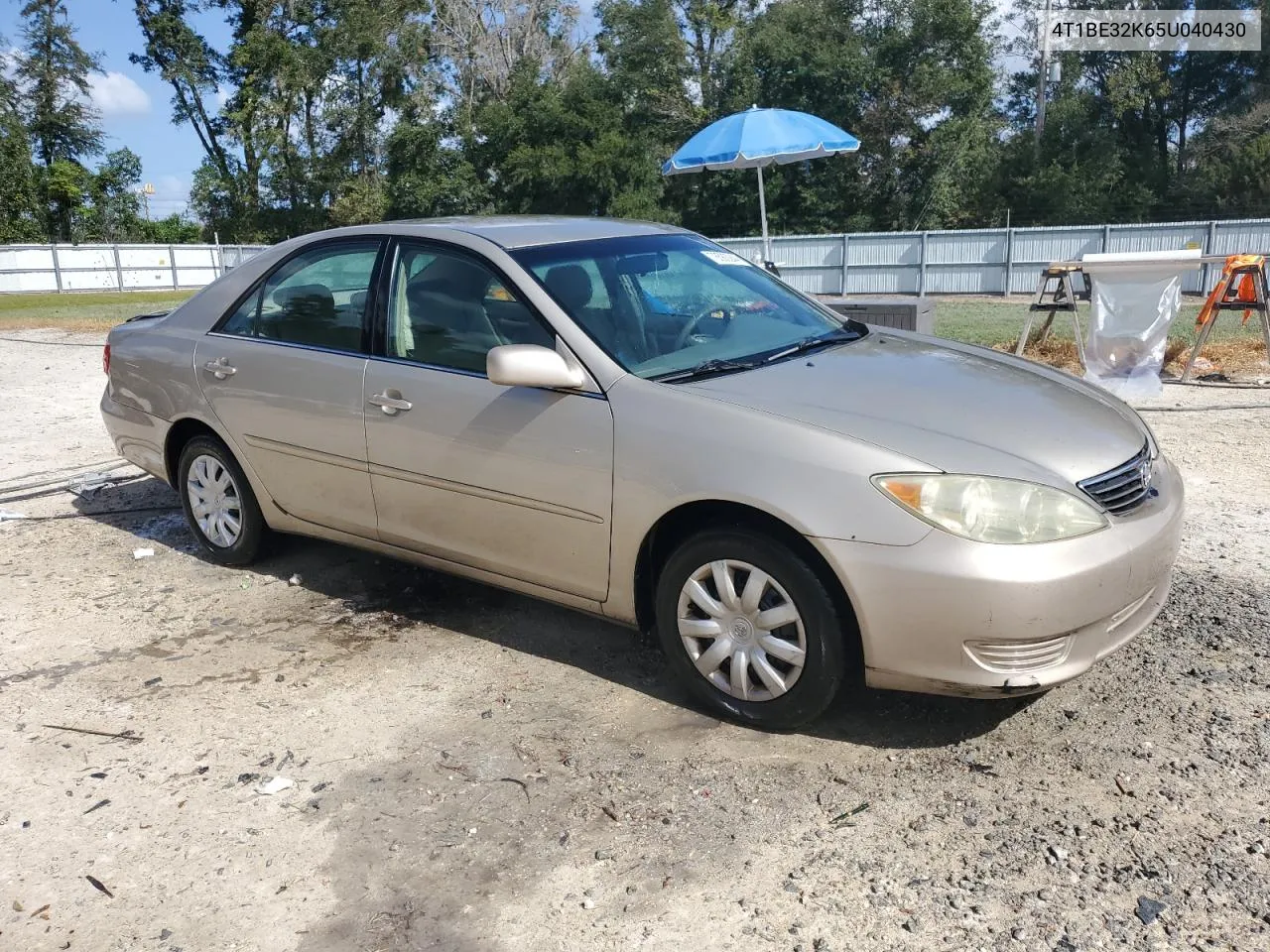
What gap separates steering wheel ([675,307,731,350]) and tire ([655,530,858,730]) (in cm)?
88

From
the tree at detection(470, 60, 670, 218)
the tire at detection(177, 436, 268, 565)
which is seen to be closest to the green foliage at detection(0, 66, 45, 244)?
the tree at detection(470, 60, 670, 218)

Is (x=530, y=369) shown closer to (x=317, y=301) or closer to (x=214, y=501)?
(x=317, y=301)

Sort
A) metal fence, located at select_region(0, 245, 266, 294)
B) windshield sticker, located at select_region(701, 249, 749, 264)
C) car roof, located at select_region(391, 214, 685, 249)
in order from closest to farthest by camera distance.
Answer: car roof, located at select_region(391, 214, 685, 249), windshield sticker, located at select_region(701, 249, 749, 264), metal fence, located at select_region(0, 245, 266, 294)

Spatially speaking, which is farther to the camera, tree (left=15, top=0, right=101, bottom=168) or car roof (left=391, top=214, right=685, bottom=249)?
tree (left=15, top=0, right=101, bottom=168)

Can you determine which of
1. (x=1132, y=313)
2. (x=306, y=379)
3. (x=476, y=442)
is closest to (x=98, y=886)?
(x=476, y=442)

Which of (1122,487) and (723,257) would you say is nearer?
(1122,487)

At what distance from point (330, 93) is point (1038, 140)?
1194 inches

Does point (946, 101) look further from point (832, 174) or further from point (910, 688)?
point (910, 688)

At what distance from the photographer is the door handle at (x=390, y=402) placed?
14.0 ft

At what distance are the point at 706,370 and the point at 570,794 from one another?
1521 millimetres

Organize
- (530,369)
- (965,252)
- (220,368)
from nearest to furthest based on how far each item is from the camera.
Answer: (530,369) → (220,368) → (965,252)

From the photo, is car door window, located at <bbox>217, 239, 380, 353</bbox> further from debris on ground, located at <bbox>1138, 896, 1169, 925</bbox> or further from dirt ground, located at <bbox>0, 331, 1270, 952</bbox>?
debris on ground, located at <bbox>1138, 896, 1169, 925</bbox>

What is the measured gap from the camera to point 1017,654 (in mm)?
3115

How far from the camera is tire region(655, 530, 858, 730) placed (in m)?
3.27
